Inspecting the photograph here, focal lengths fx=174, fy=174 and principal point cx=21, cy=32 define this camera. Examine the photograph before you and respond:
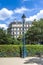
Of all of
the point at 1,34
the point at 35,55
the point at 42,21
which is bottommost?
the point at 35,55

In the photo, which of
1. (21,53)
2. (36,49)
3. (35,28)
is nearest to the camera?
(21,53)

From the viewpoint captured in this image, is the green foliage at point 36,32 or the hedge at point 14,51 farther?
the green foliage at point 36,32

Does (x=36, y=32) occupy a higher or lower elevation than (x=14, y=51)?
higher

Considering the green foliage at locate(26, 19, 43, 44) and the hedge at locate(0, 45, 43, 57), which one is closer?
the hedge at locate(0, 45, 43, 57)

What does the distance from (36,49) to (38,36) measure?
78.2ft

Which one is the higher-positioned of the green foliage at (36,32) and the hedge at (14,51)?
the green foliage at (36,32)

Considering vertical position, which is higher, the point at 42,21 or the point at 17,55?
the point at 42,21

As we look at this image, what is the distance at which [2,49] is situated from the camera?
19.6m

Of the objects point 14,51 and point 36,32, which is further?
point 36,32

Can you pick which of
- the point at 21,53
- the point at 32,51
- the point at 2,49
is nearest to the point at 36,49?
the point at 32,51

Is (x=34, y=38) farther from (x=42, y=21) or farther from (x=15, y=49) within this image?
(x=15, y=49)

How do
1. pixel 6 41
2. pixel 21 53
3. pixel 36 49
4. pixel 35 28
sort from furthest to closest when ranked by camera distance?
pixel 35 28 → pixel 6 41 → pixel 36 49 → pixel 21 53

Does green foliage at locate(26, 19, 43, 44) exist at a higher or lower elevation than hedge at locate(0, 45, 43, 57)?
higher

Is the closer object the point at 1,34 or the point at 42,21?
the point at 1,34
